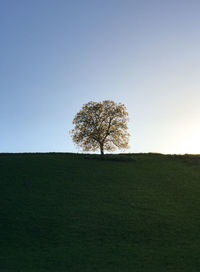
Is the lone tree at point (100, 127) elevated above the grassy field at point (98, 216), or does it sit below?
above

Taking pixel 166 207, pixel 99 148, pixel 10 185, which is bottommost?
pixel 166 207

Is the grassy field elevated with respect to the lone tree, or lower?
lower

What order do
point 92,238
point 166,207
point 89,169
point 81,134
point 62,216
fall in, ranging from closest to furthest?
point 92,238 → point 62,216 → point 166,207 → point 89,169 → point 81,134

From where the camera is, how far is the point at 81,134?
66.4 meters

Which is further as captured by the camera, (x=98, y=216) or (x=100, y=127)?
(x=100, y=127)

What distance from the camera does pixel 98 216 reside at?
3198 centimetres

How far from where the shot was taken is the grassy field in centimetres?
2298

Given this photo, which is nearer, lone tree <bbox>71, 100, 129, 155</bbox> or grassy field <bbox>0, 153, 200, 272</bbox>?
grassy field <bbox>0, 153, 200, 272</bbox>

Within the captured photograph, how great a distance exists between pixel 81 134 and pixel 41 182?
2534 centimetres

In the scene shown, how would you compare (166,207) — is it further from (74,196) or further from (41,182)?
(41,182)

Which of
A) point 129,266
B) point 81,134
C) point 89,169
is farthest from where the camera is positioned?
point 81,134

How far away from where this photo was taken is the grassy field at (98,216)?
2298cm

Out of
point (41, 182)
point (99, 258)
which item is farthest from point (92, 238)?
point (41, 182)

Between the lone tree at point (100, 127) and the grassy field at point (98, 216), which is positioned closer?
the grassy field at point (98, 216)
